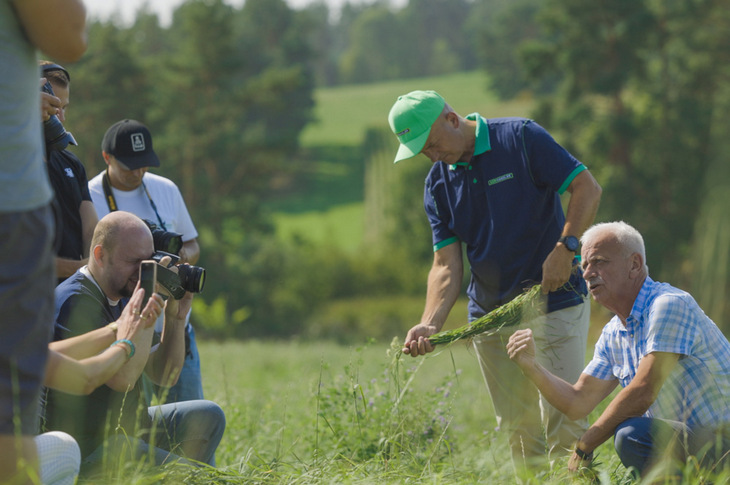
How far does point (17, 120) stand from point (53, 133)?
6.22ft

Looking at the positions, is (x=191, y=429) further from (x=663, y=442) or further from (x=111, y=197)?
(x=663, y=442)

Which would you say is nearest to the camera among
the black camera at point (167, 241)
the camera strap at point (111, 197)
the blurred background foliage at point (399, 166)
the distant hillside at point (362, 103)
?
the black camera at point (167, 241)

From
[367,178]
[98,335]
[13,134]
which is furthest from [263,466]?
[367,178]

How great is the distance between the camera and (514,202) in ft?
16.0

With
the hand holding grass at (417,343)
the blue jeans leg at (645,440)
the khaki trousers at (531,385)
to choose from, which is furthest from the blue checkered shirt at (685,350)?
A: the hand holding grass at (417,343)

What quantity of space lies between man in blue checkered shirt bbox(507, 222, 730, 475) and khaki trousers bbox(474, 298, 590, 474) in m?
0.76

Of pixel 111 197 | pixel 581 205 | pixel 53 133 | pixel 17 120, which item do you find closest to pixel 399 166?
pixel 111 197

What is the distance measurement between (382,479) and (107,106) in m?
33.4

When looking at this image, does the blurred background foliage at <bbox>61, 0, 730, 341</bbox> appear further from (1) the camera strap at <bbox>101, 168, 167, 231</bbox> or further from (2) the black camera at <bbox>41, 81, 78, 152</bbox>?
(2) the black camera at <bbox>41, 81, 78, 152</bbox>

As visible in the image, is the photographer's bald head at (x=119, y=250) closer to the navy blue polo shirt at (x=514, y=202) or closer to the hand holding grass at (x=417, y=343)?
the hand holding grass at (x=417, y=343)

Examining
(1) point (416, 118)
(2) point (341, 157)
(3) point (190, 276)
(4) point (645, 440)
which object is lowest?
(2) point (341, 157)

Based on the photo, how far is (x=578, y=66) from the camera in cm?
3256

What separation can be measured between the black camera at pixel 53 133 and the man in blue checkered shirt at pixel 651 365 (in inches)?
99.7

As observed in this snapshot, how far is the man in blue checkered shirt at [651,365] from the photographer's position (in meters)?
3.77
